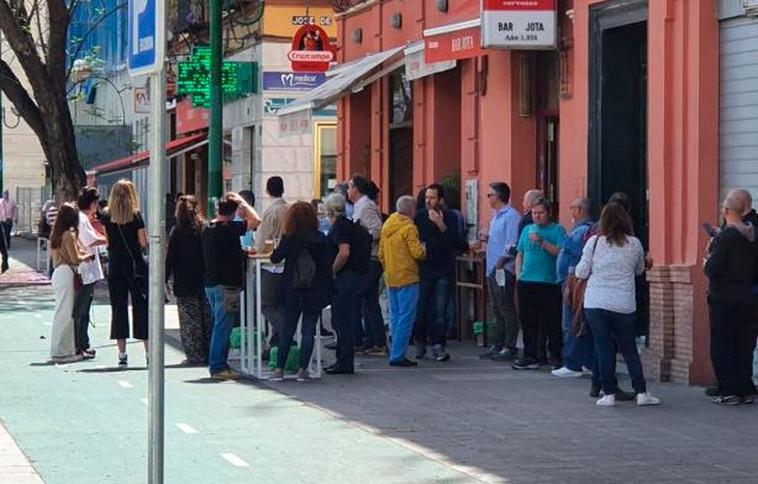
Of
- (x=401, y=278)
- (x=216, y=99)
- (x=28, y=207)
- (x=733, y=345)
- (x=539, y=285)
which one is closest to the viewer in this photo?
(x=733, y=345)

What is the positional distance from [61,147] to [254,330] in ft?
56.1

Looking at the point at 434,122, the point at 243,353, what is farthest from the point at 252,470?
the point at 434,122

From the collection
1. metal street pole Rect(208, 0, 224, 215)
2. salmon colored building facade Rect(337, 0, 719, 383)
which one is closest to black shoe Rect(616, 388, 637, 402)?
salmon colored building facade Rect(337, 0, 719, 383)

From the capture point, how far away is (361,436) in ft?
41.2

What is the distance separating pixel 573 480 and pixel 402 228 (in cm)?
725

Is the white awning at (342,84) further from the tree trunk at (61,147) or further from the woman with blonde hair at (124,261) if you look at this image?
the tree trunk at (61,147)

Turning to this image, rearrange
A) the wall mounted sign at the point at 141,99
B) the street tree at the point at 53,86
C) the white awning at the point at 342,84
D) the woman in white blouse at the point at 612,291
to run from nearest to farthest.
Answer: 1. the woman in white blouse at the point at 612,291
2. the white awning at the point at 342,84
3. the street tree at the point at 53,86
4. the wall mounted sign at the point at 141,99

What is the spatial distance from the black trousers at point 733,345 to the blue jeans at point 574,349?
203 centimetres

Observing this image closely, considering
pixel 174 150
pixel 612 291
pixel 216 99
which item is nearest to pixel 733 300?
pixel 612 291

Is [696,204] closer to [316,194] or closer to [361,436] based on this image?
[361,436]

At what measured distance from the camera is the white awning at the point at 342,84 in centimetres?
2420

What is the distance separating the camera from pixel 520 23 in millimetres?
18656

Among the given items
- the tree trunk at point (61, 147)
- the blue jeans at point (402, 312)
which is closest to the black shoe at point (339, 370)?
the blue jeans at point (402, 312)

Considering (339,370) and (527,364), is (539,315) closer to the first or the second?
(527,364)
